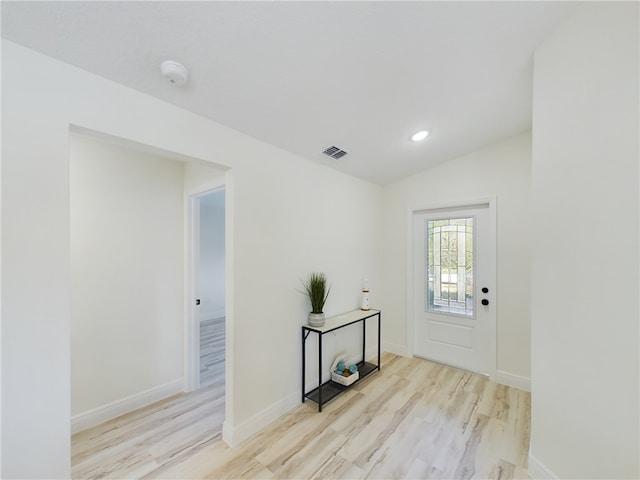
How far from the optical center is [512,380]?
278 cm

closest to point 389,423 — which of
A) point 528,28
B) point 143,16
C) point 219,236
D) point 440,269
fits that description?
point 440,269

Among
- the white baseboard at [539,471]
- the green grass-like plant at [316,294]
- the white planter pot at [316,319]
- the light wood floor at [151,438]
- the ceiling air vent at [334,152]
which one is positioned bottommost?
the light wood floor at [151,438]

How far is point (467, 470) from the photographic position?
1734 mm

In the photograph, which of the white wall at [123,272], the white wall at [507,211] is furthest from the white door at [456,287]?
the white wall at [123,272]

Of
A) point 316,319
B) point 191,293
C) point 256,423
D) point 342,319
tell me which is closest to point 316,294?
point 316,319

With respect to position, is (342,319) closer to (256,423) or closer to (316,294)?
(316,294)

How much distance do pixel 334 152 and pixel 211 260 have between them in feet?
13.3

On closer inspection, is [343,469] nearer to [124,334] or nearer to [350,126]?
[124,334]

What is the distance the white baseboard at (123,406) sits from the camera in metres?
2.14

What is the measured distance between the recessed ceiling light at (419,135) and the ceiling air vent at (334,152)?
0.64 m

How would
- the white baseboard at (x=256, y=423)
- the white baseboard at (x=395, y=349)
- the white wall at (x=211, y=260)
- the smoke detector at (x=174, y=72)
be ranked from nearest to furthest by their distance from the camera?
the smoke detector at (x=174, y=72) < the white baseboard at (x=256, y=423) < the white baseboard at (x=395, y=349) < the white wall at (x=211, y=260)

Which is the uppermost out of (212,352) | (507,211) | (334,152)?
(334,152)

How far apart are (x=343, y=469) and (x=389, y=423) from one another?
626 mm

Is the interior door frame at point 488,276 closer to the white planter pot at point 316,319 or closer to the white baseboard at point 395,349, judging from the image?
the white baseboard at point 395,349
